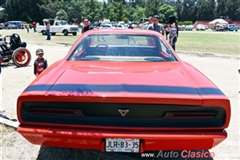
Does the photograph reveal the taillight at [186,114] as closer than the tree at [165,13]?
Yes

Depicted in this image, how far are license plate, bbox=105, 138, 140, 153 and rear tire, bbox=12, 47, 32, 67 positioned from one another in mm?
6940

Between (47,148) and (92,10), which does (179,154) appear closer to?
(47,148)

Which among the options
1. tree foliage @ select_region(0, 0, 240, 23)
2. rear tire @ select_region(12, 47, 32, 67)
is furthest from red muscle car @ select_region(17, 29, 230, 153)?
tree foliage @ select_region(0, 0, 240, 23)

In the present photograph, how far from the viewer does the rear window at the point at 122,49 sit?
3.54m

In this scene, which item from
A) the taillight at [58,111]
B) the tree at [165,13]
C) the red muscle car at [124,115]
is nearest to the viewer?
the red muscle car at [124,115]

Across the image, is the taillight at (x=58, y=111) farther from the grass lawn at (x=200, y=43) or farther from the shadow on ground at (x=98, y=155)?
the grass lawn at (x=200, y=43)

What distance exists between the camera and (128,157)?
2947mm

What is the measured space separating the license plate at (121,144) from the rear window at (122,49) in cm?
145

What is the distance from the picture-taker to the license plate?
2.31 metres

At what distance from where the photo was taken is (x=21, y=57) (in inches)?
339

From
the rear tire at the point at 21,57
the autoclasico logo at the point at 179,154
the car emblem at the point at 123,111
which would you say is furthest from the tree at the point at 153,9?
the car emblem at the point at 123,111

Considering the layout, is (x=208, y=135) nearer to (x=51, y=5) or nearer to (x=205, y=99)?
(x=205, y=99)

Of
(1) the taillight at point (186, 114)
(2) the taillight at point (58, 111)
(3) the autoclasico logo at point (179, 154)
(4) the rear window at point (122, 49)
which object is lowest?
(3) the autoclasico logo at point (179, 154)

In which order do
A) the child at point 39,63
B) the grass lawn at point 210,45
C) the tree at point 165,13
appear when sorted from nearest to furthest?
the child at point 39,63 < the grass lawn at point 210,45 < the tree at point 165,13
